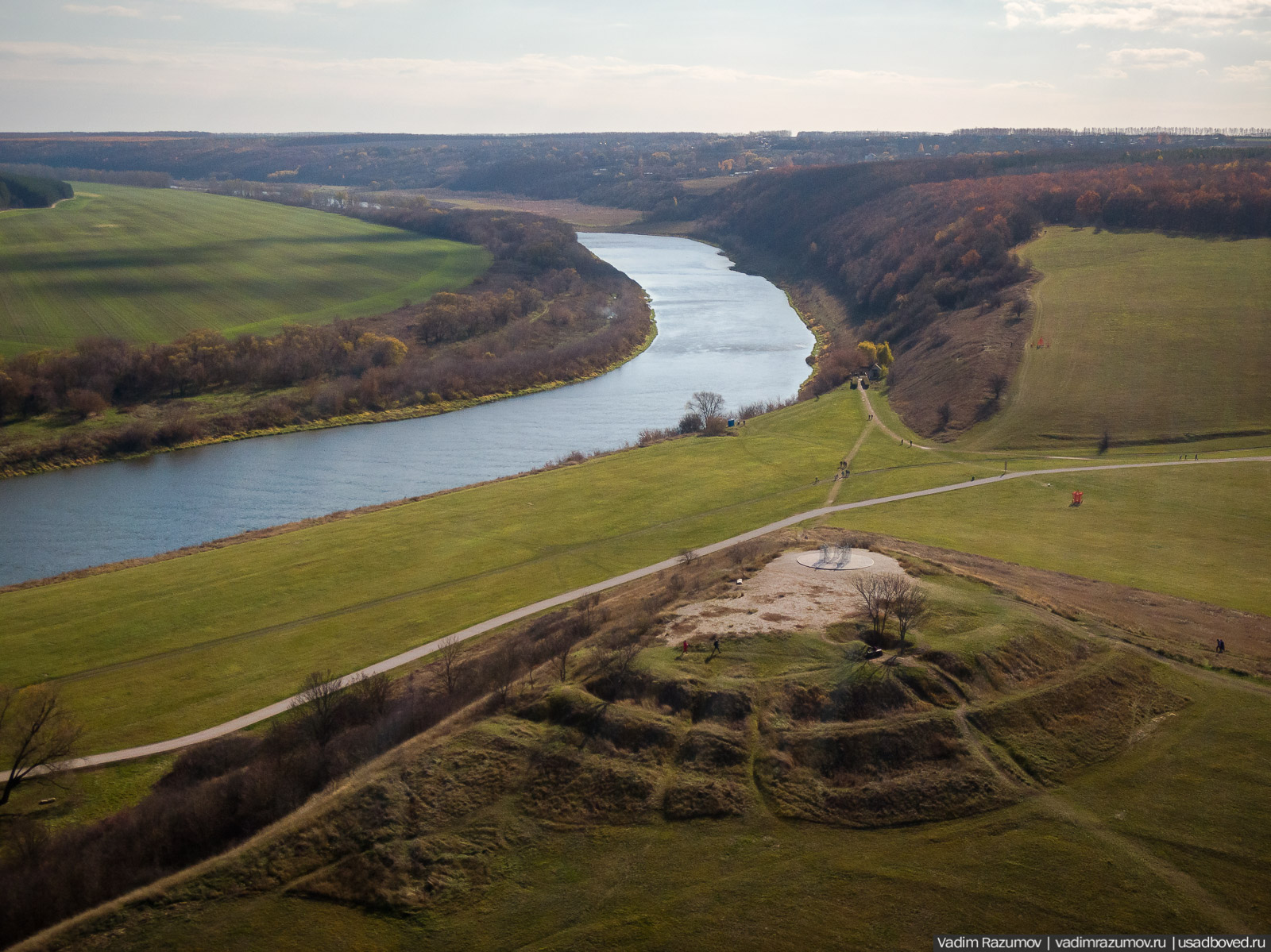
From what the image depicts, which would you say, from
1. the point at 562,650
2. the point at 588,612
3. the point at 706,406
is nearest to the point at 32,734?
the point at 562,650

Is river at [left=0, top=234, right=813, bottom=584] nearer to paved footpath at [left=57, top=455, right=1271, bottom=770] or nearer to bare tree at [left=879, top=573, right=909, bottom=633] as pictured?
paved footpath at [left=57, top=455, right=1271, bottom=770]

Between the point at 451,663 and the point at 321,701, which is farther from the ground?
the point at 321,701

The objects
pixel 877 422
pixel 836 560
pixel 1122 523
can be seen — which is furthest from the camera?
pixel 877 422

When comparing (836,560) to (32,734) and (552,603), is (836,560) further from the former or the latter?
(32,734)

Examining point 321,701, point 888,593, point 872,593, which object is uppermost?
point 888,593

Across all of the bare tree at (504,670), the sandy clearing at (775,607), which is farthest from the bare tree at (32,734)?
the sandy clearing at (775,607)

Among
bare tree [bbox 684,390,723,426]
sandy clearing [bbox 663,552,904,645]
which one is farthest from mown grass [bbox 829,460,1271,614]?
bare tree [bbox 684,390,723,426]
